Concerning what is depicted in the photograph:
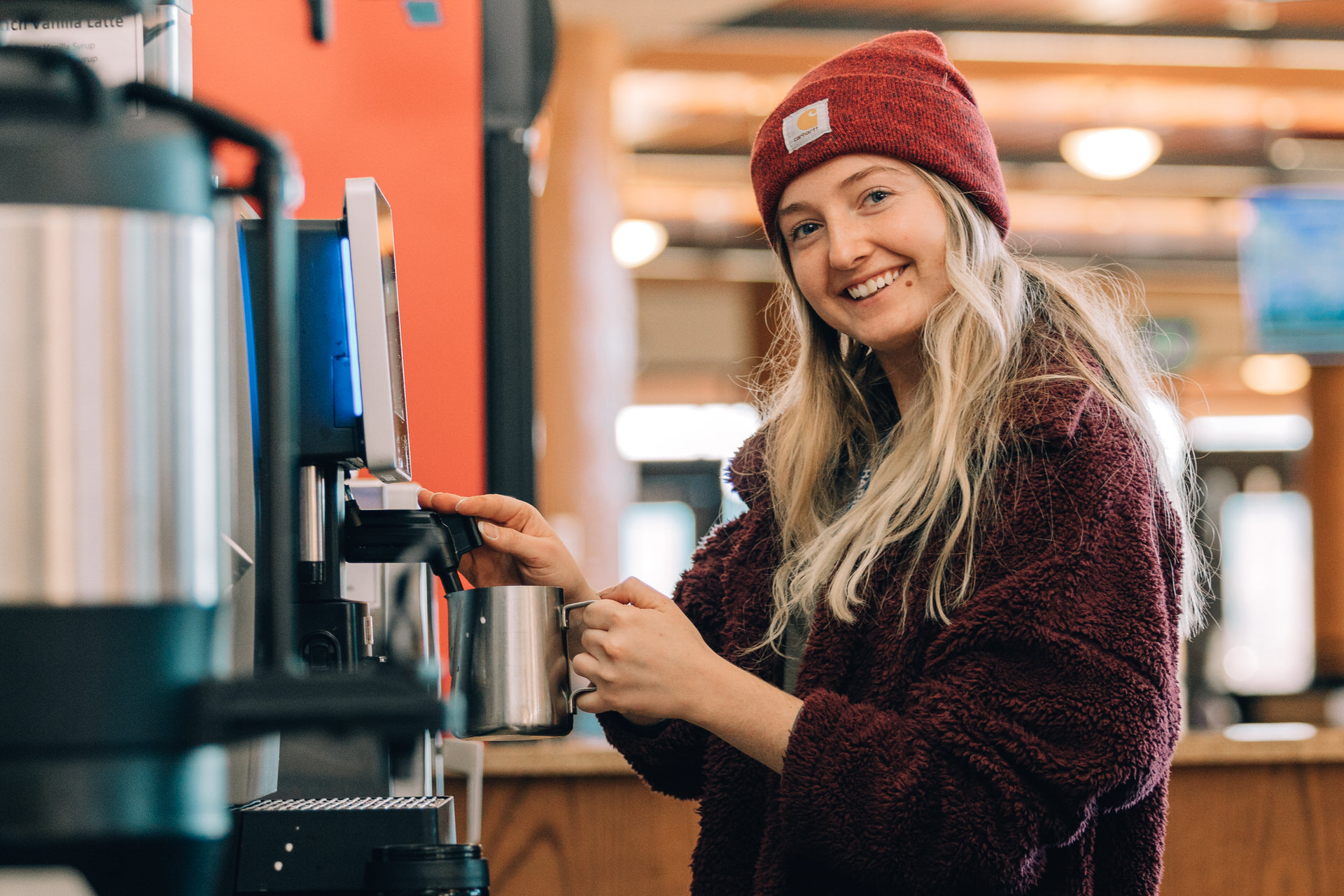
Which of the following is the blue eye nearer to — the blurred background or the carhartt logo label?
the carhartt logo label

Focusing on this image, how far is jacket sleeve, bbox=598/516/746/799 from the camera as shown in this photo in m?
1.34

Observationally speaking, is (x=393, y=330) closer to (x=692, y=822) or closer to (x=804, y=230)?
(x=804, y=230)

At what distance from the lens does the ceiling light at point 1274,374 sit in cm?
1034

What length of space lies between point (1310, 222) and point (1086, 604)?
5013 mm

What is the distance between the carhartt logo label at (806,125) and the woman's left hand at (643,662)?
19.3 inches

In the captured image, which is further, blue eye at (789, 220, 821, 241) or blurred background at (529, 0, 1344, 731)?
blurred background at (529, 0, 1344, 731)

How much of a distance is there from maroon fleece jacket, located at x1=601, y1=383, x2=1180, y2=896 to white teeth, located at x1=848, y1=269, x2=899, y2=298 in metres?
0.20

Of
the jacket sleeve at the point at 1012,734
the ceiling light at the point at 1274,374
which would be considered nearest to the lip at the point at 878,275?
the jacket sleeve at the point at 1012,734

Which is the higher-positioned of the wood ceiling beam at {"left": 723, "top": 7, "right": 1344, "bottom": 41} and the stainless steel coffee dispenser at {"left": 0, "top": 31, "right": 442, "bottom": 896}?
the wood ceiling beam at {"left": 723, "top": 7, "right": 1344, "bottom": 41}

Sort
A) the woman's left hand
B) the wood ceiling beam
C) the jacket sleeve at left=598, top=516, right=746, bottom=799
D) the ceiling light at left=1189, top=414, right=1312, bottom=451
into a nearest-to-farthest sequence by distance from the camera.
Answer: the woman's left hand
the jacket sleeve at left=598, top=516, right=746, bottom=799
the wood ceiling beam
the ceiling light at left=1189, top=414, right=1312, bottom=451

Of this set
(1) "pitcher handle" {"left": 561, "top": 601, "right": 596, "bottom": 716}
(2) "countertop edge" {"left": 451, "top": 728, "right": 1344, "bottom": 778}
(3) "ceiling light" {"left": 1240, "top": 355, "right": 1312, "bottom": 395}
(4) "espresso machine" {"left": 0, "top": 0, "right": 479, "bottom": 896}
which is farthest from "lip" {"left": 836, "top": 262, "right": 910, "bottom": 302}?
(3) "ceiling light" {"left": 1240, "top": 355, "right": 1312, "bottom": 395}

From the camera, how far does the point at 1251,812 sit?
81.7 inches

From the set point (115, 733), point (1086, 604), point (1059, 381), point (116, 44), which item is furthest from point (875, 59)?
point (115, 733)

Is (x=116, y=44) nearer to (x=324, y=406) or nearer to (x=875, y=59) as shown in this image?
(x=324, y=406)
